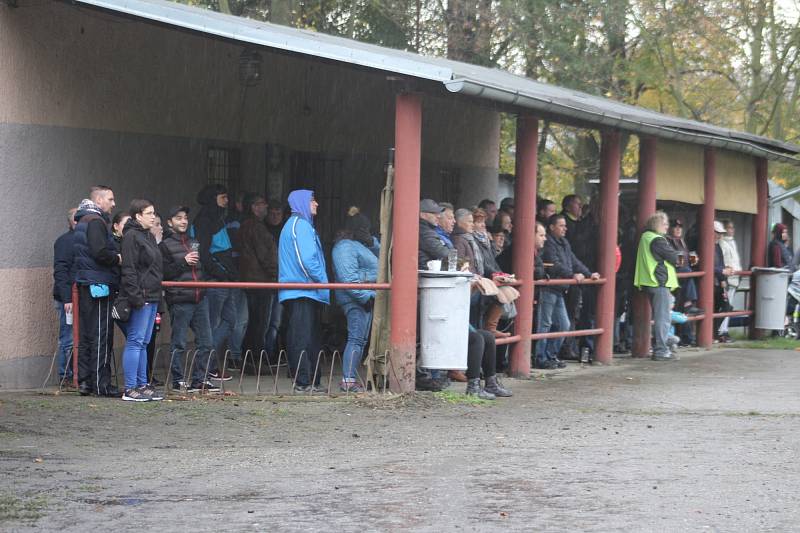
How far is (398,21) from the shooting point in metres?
27.5

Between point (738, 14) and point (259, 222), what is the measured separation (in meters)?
16.8

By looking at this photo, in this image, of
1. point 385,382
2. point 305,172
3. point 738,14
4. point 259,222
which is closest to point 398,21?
point 738,14

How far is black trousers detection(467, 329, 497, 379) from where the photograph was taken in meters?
11.1

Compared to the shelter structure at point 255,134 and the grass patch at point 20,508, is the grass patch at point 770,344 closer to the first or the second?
the shelter structure at point 255,134

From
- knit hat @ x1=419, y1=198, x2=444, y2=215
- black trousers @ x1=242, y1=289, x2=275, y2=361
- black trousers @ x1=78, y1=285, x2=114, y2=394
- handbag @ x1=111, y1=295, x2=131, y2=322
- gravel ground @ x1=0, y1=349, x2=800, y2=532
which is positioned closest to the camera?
gravel ground @ x1=0, y1=349, x2=800, y2=532

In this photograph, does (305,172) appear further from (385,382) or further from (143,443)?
(143,443)

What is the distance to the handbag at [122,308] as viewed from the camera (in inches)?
406

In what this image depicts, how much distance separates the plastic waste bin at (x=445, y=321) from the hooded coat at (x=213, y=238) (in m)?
2.13

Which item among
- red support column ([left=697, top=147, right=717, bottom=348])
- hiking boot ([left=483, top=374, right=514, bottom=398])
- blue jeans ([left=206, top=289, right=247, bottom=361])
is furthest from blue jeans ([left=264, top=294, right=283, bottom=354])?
red support column ([left=697, top=147, right=717, bottom=348])

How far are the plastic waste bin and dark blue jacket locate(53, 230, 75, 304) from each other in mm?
3073

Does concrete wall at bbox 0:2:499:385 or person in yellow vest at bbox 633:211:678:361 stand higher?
concrete wall at bbox 0:2:499:385

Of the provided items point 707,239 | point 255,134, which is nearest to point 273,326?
point 255,134

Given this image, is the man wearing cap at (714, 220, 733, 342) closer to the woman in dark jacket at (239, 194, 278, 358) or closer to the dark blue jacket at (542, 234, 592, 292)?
the dark blue jacket at (542, 234, 592, 292)

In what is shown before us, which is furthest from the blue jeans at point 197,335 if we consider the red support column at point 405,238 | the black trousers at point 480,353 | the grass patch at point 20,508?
the grass patch at point 20,508
